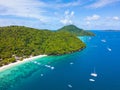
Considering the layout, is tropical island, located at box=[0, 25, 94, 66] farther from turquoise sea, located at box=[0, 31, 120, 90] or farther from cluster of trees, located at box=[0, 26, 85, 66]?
turquoise sea, located at box=[0, 31, 120, 90]

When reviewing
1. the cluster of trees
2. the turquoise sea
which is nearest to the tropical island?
the cluster of trees

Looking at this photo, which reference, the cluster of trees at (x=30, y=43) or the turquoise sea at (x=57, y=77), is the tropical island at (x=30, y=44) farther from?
the turquoise sea at (x=57, y=77)

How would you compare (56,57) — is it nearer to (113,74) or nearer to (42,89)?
(113,74)

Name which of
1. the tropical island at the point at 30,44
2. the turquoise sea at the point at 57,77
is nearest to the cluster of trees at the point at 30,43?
the tropical island at the point at 30,44

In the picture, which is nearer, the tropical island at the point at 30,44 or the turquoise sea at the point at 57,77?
the turquoise sea at the point at 57,77

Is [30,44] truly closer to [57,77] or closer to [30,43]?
[30,43]

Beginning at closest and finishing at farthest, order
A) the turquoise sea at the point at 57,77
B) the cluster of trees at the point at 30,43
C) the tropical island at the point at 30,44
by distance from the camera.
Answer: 1. the turquoise sea at the point at 57,77
2. the tropical island at the point at 30,44
3. the cluster of trees at the point at 30,43

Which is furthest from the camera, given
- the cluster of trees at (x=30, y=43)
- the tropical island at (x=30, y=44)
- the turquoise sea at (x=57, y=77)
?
the cluster of trees at (x=30, y=43)

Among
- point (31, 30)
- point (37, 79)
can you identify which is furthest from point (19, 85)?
point (31, 30)
